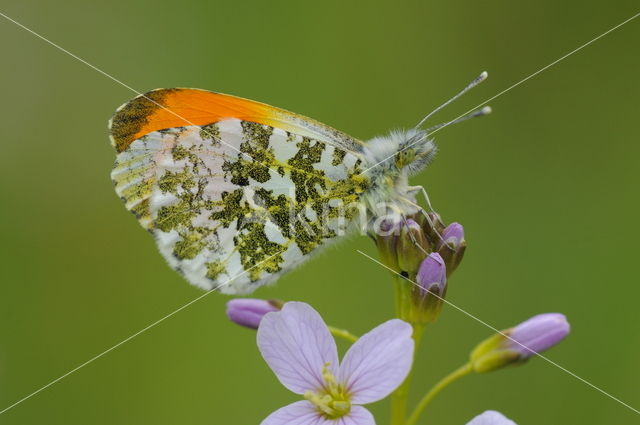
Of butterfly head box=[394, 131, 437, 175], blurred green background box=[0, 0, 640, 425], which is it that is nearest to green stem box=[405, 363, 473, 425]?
butterfly head box=[394, 131, 437, 175]

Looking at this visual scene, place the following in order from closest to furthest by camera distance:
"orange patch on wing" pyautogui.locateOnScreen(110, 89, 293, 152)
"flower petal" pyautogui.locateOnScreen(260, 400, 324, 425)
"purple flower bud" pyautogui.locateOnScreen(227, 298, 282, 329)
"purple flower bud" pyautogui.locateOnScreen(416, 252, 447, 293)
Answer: "flower petal" pyautogui.locateOnScreen(260, 400, 324, 425) → "purple flower bud" pyautogui.locateOnScreen(416, 252, 447, 293) → "purple flower bud" pyautogui.locateOnScreen(227, 298, 282, 329) → "orange patch on wing" pyautogui.locateOnScreen(110, 89, 293, 152)

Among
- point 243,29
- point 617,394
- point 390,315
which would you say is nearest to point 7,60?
point 243,29

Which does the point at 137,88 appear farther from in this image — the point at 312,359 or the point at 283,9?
the point at 312,359

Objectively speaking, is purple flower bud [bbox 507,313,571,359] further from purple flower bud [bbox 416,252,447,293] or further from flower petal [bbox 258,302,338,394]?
flower petal [bbox 258,302,338,394]

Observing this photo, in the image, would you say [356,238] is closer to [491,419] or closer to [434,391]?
[434,391]

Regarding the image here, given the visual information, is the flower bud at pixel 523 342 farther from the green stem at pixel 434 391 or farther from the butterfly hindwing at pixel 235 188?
the butterfly hindwing at pixel 235 188

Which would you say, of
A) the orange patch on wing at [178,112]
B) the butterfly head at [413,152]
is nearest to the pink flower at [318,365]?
the butterfly head at [413,152]

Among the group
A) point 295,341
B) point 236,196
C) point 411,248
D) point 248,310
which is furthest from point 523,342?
point 236,196
